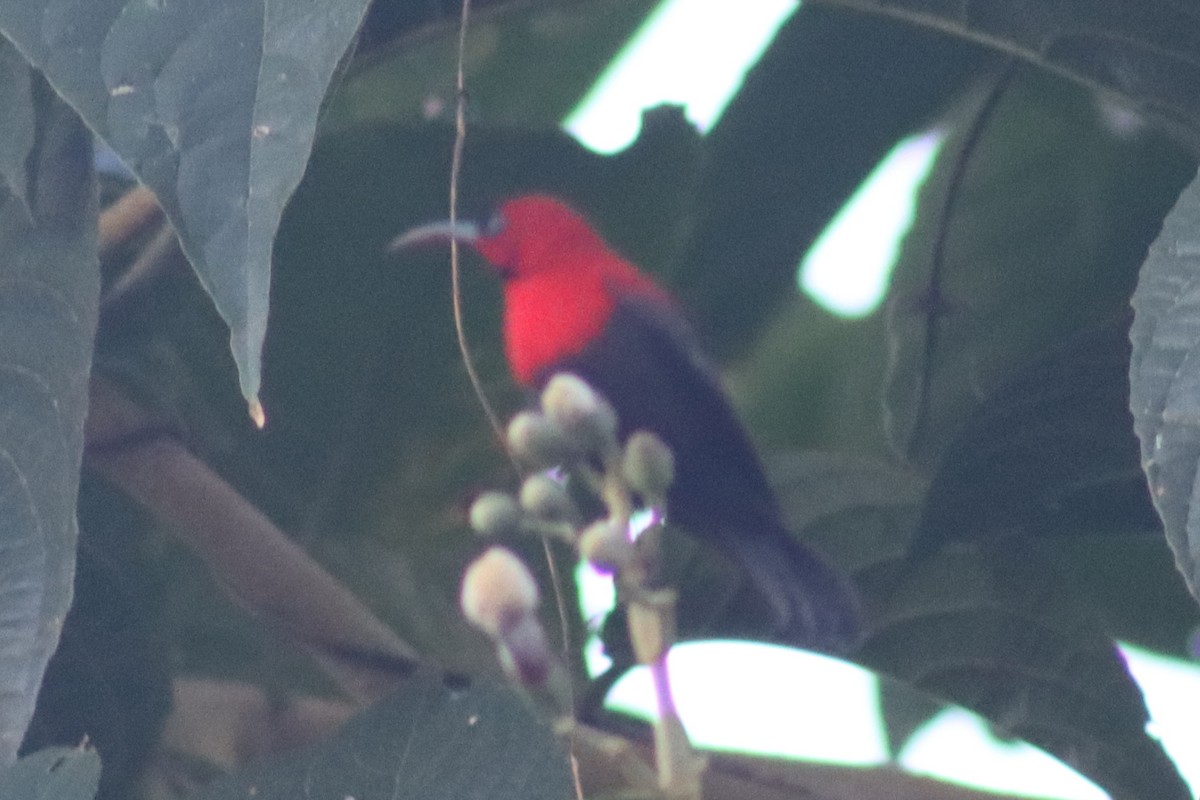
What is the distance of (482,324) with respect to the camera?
6.91ft

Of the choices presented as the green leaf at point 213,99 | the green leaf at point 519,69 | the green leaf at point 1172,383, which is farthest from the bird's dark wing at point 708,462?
the green leaf at point 213,99

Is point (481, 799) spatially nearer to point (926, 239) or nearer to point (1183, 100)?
point (1183, 100)

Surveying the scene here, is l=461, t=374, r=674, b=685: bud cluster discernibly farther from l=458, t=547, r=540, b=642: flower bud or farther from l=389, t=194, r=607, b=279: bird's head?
l=389, t=194, r=607, b=279: bird's head

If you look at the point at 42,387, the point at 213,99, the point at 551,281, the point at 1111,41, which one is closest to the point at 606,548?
the point at 213,99

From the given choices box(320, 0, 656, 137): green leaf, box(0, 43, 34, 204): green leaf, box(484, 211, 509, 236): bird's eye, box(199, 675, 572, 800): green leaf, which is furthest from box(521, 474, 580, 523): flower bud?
box(320, 0, 656, 137): green leaf

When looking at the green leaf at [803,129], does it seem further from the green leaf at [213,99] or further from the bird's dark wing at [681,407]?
the green leaf at [213,99]

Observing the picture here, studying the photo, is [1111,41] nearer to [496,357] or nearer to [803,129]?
[803,129]

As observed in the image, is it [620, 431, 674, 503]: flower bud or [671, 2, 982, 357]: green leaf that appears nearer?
[620, 431, 674, 503]: flower bud

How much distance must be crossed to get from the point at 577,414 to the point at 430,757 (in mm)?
463

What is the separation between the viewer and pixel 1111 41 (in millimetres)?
1528

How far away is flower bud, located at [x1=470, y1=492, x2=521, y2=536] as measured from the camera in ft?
2.81

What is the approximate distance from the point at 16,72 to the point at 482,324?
0.89 m

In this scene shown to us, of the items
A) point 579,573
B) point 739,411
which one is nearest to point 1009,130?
point 739,411

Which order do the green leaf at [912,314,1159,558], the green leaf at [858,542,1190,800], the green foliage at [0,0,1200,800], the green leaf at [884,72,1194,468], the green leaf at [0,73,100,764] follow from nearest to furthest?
the green foliage at [0,0,1200,800] → the green leaf at [0,73,100,764] → the green leaf at [858,542,1190,800] → the green leaf at [912,314,1159,558] → the green leaf at [884,72,1194,468]
